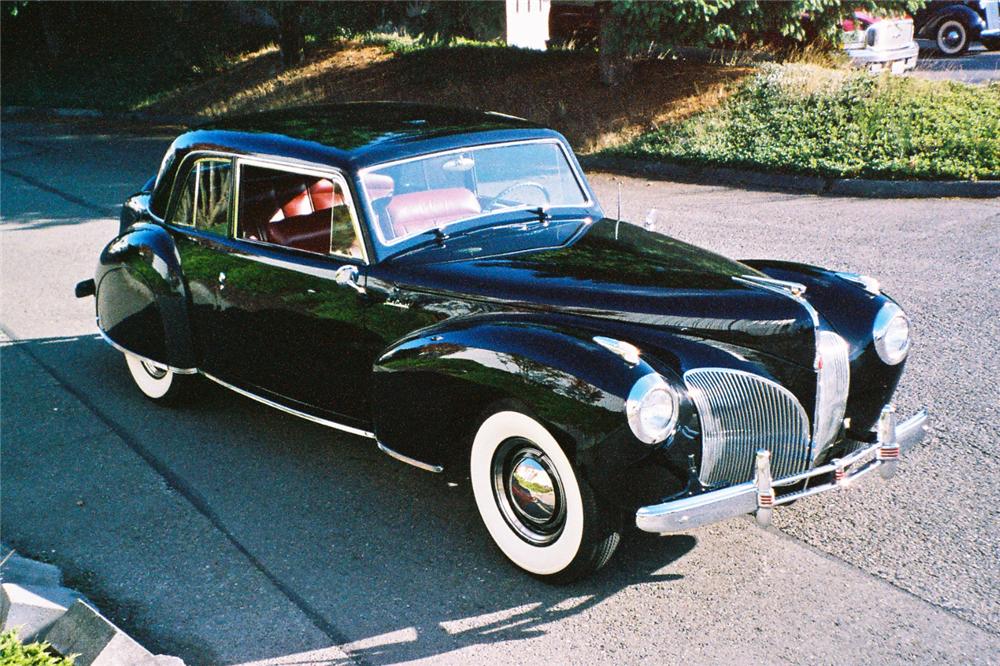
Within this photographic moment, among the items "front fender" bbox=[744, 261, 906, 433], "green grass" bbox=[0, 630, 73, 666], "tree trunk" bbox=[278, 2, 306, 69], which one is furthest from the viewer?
"tree trunk" bbox=[278, 2, 306, 69]

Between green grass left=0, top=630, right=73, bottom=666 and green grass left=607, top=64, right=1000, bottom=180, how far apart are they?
9.87 metres

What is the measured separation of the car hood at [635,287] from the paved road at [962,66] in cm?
1179

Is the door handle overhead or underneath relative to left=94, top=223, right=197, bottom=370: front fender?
overhead

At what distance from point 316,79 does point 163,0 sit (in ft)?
13.1

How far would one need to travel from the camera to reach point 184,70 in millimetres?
21594

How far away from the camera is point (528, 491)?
13.1 ft

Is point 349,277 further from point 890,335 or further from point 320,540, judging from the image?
point 890,335

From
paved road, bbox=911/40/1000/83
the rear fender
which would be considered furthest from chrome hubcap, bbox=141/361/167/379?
the rear fender

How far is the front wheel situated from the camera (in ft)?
12.4

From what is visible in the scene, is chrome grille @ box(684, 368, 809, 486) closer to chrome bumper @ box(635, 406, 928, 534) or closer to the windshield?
chrome bumper @ box(635, 406, 928, 534)

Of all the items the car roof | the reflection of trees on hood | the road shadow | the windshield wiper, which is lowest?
the road shadow

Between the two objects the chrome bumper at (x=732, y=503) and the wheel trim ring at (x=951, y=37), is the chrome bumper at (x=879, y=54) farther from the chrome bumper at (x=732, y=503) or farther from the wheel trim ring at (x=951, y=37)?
the chrome bumper at (x=732, y=503)

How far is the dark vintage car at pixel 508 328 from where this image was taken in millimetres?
3746

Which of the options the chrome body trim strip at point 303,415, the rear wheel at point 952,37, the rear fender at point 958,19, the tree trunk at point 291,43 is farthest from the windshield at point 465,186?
the rear fender at point 958,19
